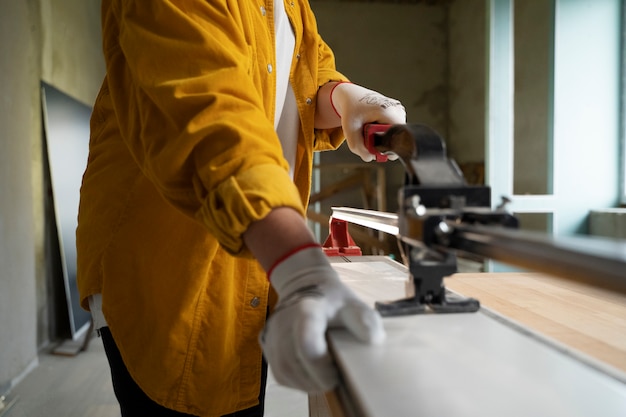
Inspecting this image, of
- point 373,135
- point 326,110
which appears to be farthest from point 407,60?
point 373,135

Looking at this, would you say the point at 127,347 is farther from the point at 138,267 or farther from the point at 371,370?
the point at 371,370

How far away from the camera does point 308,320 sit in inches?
21.3

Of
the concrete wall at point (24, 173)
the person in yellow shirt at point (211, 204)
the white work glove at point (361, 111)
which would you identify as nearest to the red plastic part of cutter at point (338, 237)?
the person in yellow shirt at point (211, 204)

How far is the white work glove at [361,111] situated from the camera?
1.12m

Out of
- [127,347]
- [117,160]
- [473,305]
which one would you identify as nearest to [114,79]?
[117,160]

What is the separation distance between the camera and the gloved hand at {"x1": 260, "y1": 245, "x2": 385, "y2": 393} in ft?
1.77

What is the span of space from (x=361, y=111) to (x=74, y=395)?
2.46 meters

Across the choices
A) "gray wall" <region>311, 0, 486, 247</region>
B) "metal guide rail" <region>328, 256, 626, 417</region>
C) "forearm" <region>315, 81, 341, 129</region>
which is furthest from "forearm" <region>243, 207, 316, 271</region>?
"gray wall" <region>311, 0, 486, 247</region>

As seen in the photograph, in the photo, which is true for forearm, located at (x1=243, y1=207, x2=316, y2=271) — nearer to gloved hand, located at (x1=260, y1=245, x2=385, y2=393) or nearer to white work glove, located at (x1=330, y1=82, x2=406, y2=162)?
gloved hand, located at (x1=260, y1=245, x2=385, y2=393)

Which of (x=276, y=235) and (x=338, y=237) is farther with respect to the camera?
(x=338, y=237)

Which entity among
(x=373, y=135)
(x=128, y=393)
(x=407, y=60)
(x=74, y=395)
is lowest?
(x=74, y=395)

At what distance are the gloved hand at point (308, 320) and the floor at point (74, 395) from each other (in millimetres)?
2152

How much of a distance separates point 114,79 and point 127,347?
504 mm

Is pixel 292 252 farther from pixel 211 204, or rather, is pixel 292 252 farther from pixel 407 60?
pixel 407 60
